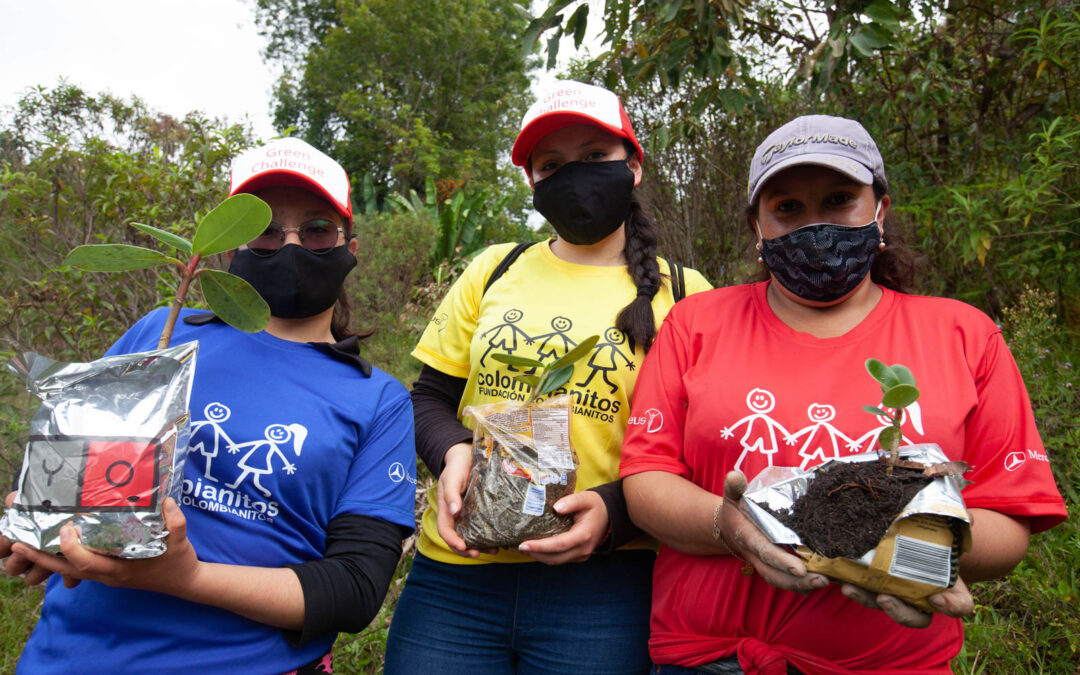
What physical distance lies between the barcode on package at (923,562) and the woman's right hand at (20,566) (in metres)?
1.55

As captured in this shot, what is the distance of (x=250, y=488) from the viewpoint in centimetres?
156

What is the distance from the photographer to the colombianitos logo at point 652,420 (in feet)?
5.36

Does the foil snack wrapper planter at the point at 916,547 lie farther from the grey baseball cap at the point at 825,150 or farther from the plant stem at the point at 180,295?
the plant stem at the point at 180,295

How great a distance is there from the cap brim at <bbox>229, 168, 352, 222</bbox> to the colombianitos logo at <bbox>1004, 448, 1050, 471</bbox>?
5.59ft

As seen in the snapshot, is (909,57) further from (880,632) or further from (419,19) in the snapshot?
(419,19)

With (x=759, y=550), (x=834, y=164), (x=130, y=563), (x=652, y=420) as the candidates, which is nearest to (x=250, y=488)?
(x=130, y=563)

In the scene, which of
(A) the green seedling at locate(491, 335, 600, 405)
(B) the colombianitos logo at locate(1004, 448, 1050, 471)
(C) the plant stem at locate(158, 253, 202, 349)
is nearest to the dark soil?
(B) the colombianitos logo at locate(1004, 448, 1050, 471)

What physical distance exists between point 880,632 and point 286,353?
1.52 meters

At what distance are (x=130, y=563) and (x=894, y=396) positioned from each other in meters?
1.43

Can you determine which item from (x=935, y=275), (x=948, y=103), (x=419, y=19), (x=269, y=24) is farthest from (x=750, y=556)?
(x=269, y=24)

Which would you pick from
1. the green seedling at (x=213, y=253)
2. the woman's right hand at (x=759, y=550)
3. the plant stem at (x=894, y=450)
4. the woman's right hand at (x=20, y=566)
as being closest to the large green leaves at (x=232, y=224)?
the green seedling at (x=213, y=253)

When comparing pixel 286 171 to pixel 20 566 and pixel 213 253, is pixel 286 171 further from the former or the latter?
pixel 20 566

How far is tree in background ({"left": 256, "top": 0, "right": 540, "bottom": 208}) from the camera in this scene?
22047 mm

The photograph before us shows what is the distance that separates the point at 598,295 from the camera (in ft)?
6.52
